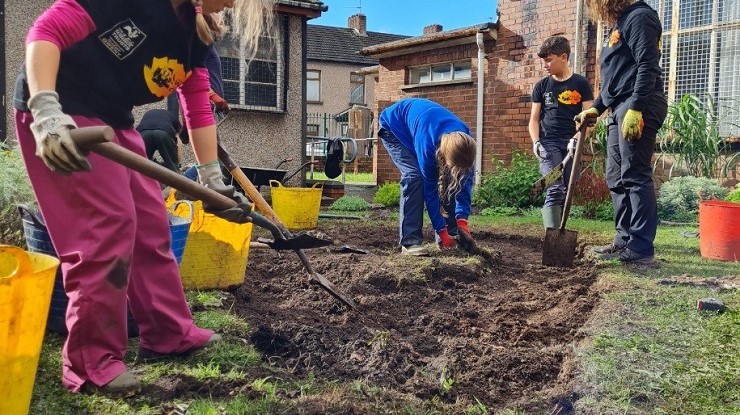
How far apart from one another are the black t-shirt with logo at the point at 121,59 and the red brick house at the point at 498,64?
7852 mm

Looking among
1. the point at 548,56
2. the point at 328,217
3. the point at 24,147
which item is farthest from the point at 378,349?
the point at 328,217

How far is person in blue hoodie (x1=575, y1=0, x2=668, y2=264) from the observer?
14.7ft

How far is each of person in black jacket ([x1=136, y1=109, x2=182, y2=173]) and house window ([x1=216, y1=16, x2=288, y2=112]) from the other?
15.0ft

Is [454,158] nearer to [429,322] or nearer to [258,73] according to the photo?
[429,322]

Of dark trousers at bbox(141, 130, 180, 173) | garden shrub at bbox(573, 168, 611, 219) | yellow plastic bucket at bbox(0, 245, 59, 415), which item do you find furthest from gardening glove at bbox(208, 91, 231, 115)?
garden shrub at bbox(573, 168, 611, 219)

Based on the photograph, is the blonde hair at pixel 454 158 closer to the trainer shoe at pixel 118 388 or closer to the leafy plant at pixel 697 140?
the trainer shoe at pixel 118 388

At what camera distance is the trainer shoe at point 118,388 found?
2084mm

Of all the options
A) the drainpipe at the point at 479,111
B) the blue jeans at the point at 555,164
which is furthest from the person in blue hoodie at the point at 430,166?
the drainpipe at the point at 479,111

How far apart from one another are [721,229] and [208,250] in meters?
3.97

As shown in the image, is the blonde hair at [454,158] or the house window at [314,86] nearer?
the blonde hair at [454,158]

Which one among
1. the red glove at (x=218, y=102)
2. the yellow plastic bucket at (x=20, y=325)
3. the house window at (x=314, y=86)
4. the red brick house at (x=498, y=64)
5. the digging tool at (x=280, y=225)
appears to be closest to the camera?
the yellow plastic bucket at (x=20, y=325)

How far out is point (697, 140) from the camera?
25.6 feet

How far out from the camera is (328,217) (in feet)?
26.0

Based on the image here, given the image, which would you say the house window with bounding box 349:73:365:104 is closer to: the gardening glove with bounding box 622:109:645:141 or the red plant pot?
the red plant pot
